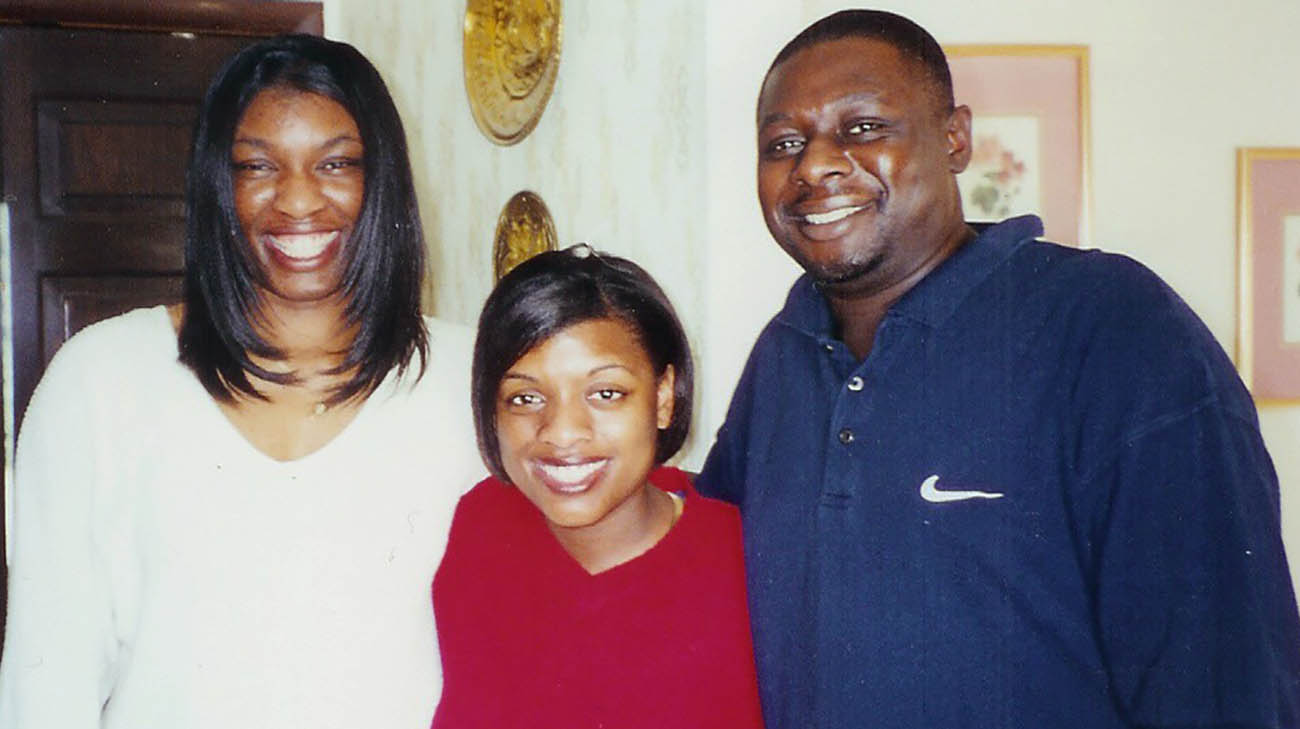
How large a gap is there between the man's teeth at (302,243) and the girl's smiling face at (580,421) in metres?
0.32

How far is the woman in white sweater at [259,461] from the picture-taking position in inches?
55.8

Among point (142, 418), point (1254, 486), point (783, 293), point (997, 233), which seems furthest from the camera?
point (783, 293)

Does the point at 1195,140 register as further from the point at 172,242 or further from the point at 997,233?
the point at 172,242

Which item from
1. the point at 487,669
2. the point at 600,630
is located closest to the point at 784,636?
the point at 600,630

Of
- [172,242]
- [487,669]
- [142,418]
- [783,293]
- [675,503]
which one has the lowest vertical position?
[487,669]

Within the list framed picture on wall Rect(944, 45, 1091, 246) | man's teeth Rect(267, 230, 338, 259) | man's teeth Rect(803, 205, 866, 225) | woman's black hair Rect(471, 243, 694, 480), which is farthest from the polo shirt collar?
framed picture on wall Rect(944, 45, 1091, 246)

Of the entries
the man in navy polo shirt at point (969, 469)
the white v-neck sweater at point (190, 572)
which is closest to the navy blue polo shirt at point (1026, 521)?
the man in navy polo shirt at point (969, 469)

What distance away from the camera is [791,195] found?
1.33 m

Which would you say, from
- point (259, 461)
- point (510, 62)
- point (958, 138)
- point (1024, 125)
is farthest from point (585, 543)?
point (1024, 125)

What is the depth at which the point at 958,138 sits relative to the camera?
1338 millimetres

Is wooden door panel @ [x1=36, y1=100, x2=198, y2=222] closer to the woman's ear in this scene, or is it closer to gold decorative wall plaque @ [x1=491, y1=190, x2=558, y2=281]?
gold decorative wall plaque @ [x1=491, y1=190, x2=558, y2=281]

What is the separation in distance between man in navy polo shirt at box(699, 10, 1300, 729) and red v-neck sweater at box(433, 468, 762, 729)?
0.06 m

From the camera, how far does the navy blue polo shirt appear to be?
1053 mm

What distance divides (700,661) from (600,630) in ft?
0.41
